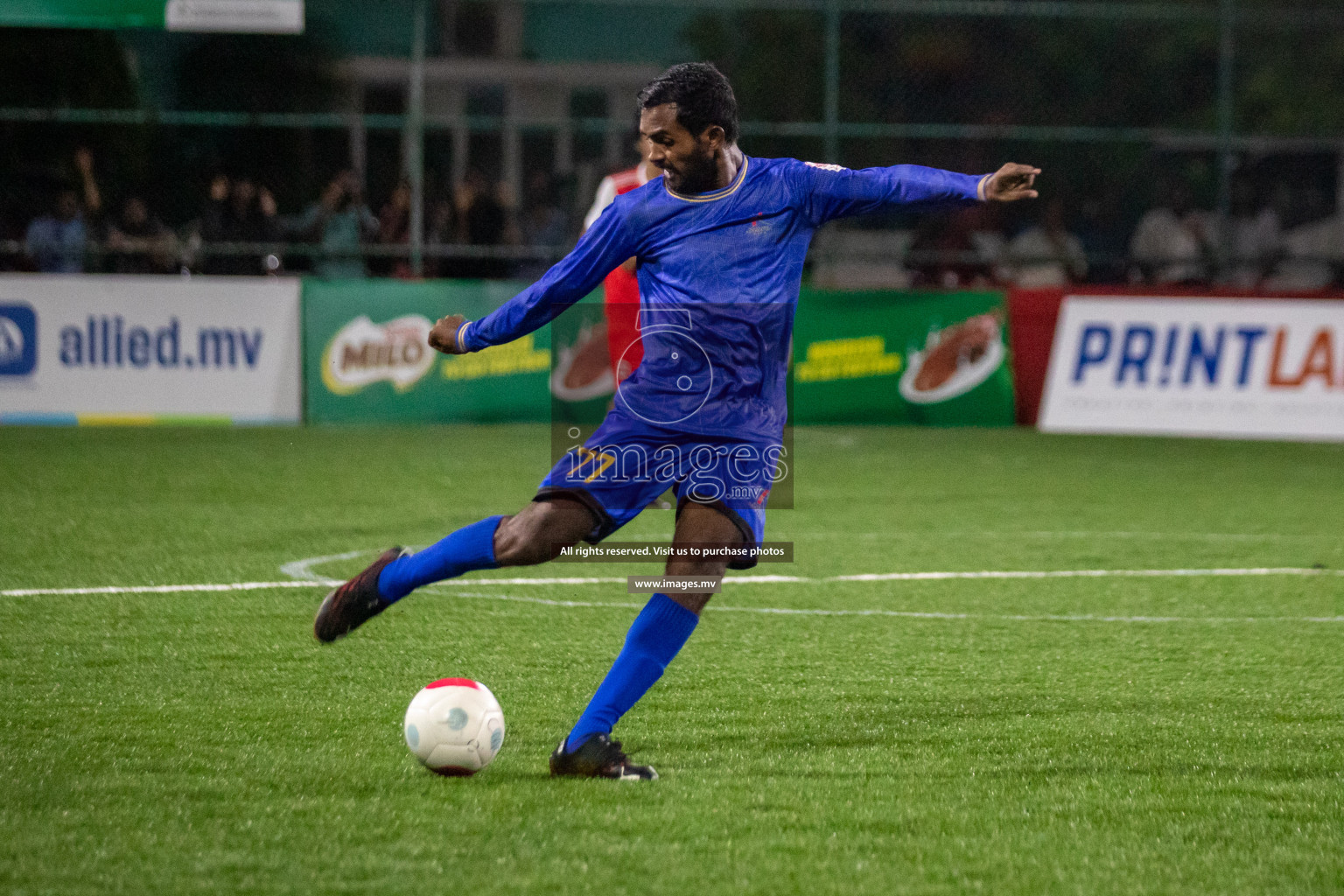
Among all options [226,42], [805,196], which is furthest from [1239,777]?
[226,42]

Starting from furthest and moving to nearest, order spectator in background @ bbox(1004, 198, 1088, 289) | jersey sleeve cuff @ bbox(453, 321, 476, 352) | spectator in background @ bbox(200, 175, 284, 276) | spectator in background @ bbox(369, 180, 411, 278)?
spectator in background @ bbox(1004, 198, 1088, 289) → spectator in background @ bbox(369, 180, 411, 278) → spectator in background @ bbox(200, 175, 284, 276) → jersey sleeve cuff @ bbox(453, 321, 476, 352)

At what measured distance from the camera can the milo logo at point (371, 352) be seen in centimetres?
1441

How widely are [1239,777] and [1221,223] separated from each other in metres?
12.8

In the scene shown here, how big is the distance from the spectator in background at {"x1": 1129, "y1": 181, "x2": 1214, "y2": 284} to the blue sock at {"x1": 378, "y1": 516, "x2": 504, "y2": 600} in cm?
1277

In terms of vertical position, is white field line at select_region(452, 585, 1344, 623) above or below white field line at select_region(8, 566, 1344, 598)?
above

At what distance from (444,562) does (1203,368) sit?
437 inches

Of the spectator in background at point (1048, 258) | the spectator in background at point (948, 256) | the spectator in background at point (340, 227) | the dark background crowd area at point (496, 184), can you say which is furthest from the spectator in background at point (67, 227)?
the spectator in background at point (1048, 258)

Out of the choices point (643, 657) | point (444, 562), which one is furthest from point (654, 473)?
point (444, 562)

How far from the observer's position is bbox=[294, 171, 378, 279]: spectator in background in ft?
50.8

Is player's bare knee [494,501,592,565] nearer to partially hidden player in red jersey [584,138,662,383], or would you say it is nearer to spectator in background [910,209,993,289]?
partially hidden player in red jersey [584,138,662,383]

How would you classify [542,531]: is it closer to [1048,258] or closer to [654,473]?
[654,473]

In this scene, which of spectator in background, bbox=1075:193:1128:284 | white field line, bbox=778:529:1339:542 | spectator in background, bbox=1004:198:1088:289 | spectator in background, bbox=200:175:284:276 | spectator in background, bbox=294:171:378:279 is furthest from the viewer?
spectator in background, bbox=1075:193:1128:284

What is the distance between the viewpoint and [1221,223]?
16.2 metres

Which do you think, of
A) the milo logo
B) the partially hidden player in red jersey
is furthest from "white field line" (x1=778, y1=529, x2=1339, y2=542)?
the milo logo
